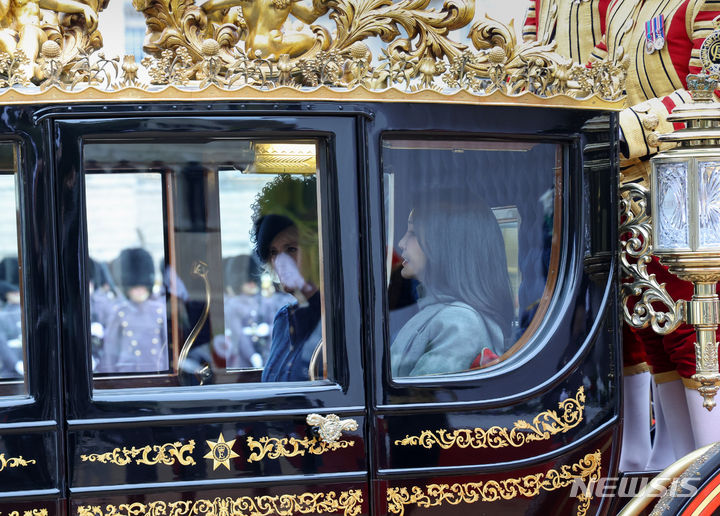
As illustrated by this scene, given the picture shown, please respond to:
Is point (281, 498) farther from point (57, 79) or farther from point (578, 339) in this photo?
point (57, 79)

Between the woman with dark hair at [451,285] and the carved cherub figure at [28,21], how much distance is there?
0.89 m

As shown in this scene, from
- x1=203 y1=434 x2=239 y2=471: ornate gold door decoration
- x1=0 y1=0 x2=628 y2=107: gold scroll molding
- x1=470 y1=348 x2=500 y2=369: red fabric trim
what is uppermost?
x1=0 y1=0 x2=628 y2=107: gold scroll molding

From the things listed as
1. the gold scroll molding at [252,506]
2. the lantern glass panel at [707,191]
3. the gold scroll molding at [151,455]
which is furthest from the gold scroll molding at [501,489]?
the lantern glass panel at [707,191]

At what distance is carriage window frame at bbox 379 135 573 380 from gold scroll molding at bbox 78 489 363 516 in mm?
301

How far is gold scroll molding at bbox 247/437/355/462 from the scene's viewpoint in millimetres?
2088

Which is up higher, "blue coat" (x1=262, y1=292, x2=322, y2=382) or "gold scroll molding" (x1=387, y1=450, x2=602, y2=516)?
"blue coat" (x1=262, y1=292, x2=322, y2=382)

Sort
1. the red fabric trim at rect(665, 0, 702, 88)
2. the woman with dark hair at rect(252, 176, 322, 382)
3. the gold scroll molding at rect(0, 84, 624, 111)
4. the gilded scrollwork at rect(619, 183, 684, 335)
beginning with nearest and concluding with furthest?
the gold scroll molding at rect(0, 84, 624, 111), the woman with dark hair at rect(252, 176, 322, 382), the gilded scrollwork at rect(619, 183, 684, 335), the red fabric trim at rect(665, 0, 702, 88)

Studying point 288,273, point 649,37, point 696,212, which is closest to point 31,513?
point 288,273

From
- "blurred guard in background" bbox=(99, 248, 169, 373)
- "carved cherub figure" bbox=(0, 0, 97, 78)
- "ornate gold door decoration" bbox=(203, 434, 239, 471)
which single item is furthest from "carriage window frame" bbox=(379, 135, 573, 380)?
"carved cherub figure" bbox=(0, 0, 97, 78)

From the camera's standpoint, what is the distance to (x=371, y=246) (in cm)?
212

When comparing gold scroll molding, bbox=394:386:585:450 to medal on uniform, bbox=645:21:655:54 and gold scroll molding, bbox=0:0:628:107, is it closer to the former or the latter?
gold scroll molding, bbox=0:0:628:107

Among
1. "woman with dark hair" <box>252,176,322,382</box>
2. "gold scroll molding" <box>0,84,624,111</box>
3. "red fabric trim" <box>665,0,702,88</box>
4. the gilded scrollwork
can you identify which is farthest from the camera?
"red fabric trim" <box>665,0,702,88</box>

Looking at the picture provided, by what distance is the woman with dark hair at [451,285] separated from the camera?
2186 millimetres

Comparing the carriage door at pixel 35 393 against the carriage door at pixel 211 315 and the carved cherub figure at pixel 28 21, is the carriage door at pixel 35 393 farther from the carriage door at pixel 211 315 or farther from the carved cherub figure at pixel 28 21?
the carved cherub figure at pixel 28 21
